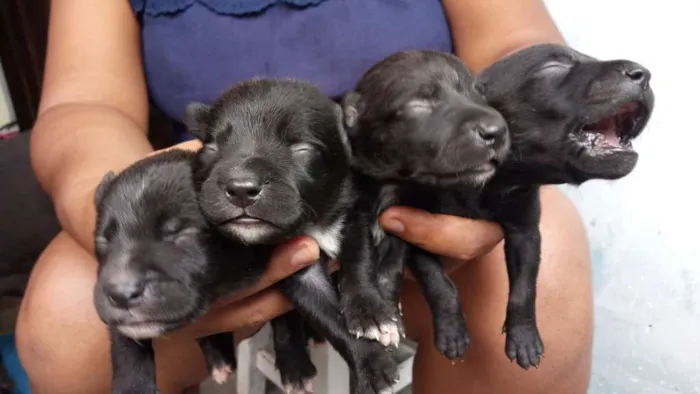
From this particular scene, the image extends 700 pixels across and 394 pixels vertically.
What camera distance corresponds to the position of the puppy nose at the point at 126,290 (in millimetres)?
882

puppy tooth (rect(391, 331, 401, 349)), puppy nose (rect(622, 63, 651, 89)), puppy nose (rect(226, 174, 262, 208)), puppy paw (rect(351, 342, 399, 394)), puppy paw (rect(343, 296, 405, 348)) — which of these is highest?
puppy nose (rect(622, 63, 651, 89))

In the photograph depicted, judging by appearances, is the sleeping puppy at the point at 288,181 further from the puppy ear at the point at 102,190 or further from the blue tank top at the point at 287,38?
the blue tank top at the point at 287,38

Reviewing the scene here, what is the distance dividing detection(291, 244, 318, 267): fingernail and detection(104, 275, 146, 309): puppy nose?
242mm

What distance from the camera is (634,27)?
5.63ft

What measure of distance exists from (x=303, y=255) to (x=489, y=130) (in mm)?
353

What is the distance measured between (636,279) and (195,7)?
1.42 m

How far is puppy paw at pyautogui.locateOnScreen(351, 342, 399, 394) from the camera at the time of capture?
975mm

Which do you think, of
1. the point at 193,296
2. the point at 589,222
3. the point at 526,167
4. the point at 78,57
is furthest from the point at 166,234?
the point at 589,222

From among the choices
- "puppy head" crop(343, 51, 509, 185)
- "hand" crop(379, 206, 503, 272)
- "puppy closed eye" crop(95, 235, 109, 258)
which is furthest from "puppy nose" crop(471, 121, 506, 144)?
"puppy closed eye" crop(95, 235, 109, 258)

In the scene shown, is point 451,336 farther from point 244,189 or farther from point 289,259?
point 244,189

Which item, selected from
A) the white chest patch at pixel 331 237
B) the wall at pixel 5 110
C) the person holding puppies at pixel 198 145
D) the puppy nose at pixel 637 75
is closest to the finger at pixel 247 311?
the person holding puppies at pixel 198 145

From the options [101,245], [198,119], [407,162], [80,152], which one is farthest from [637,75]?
[80,152]

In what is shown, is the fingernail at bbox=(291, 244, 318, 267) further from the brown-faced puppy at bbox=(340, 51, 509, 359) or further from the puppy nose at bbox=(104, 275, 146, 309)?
the puppy nose at bbox=(104, 275, 146, 309)

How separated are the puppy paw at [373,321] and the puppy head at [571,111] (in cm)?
32
